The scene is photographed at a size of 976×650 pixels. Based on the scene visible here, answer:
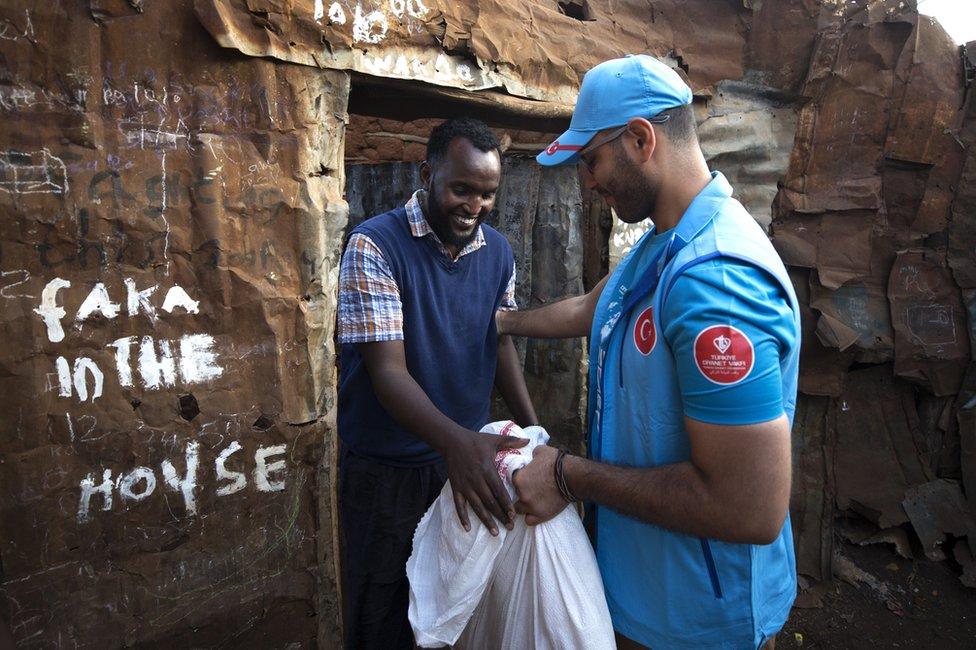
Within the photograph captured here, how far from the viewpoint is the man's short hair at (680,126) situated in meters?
1.46

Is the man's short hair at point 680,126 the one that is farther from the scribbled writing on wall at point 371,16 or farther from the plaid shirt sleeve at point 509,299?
the scribbled writing on wall at point 371,16

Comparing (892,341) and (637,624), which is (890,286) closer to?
(892,341)

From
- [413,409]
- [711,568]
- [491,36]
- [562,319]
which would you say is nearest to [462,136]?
[491,36]

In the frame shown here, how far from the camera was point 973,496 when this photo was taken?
413 centimetres

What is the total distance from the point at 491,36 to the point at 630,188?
4.54 ft

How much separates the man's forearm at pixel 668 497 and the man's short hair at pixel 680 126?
2.53ft

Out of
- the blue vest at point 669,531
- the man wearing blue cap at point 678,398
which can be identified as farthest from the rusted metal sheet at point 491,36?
the blue vest at point 669,531

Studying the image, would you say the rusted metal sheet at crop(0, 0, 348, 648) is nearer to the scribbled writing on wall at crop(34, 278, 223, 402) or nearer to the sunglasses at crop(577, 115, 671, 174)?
the scribbled writing on wall at crop(34, 278, 223, 402)

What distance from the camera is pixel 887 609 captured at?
→ 3.86 metres

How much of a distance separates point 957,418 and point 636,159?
4.11 m

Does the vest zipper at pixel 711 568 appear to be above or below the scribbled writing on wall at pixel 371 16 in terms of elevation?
below

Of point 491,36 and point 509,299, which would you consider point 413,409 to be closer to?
point 509,299

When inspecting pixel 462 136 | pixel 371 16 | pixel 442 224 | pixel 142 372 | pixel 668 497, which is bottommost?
pixel 668 497

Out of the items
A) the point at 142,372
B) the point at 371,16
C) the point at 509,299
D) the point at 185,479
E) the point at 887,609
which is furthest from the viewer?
the point at 887,609
